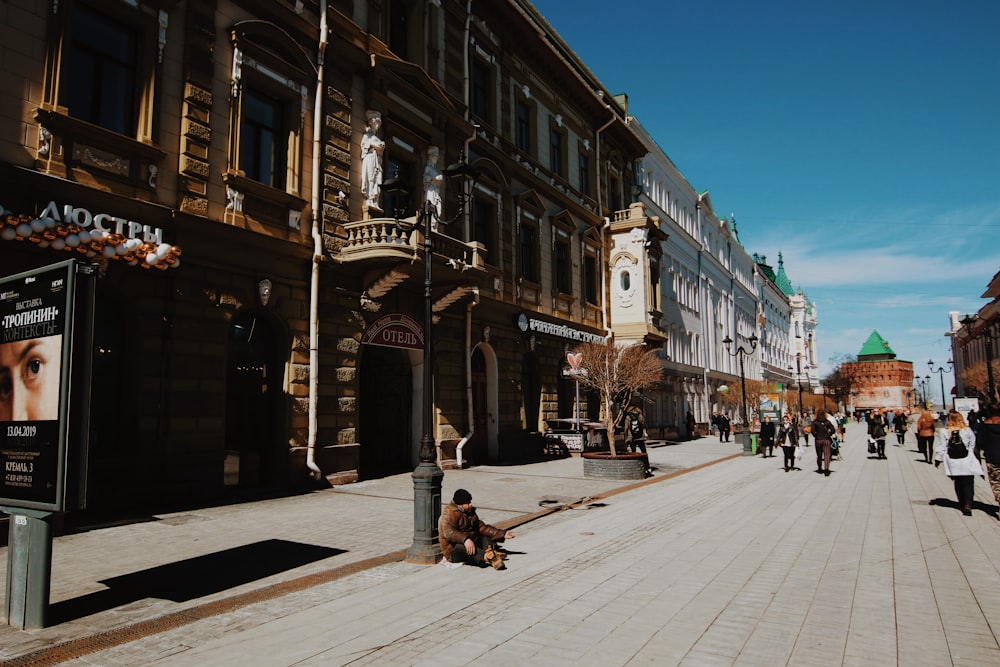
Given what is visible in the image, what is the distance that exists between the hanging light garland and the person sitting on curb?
686cm

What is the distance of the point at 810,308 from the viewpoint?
105750 mm

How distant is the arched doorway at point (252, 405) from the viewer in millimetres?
13539

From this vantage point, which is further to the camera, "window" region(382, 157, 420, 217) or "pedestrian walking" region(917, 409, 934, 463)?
"pedestrian walking" region(917, 409, 934, 463)

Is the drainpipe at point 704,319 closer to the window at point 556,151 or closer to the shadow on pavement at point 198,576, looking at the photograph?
the window at point 556,151

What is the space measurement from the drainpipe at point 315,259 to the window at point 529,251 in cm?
1100

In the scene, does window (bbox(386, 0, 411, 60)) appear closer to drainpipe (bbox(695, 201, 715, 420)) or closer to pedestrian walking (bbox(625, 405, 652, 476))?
pedestrian walking (bbox(625, 405, 652, 476))

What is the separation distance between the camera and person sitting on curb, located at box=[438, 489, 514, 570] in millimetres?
8000

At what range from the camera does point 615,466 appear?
1747 cm

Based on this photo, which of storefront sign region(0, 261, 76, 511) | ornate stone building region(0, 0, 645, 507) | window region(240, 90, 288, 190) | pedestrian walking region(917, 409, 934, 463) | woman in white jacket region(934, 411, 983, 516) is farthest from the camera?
pedestrian walking region(917, 409, 934, 463)

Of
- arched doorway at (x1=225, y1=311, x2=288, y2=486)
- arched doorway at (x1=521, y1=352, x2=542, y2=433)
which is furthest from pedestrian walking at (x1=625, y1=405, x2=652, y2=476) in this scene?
arched doorway at (x1=225, y1=311, x2=288, y2=486)

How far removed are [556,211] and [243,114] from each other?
52.0 ft

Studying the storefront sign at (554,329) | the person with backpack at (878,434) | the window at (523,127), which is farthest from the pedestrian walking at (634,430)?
the person with backpack at (878,434)

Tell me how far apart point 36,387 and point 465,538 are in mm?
4815

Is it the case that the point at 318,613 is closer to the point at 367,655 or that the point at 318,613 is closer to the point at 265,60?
the point at 367,655
